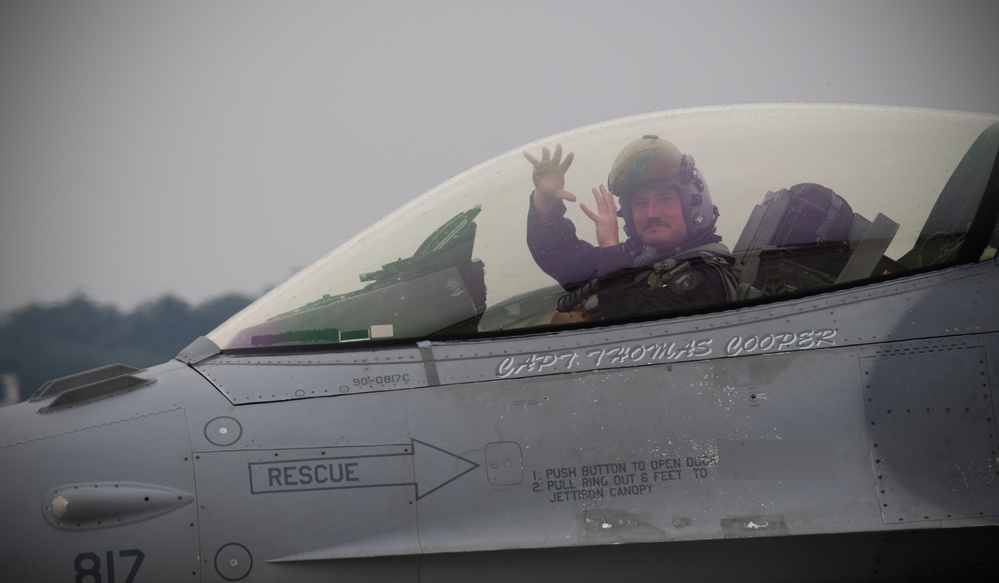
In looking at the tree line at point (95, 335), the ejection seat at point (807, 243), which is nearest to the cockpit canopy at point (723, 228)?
the ejection seat at point (807, 243)

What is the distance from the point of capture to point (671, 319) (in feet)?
17.5

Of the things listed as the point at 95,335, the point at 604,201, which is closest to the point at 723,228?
the point at 604,201

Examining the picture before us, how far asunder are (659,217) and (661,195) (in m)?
0.13

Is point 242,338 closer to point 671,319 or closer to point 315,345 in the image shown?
point 315,345

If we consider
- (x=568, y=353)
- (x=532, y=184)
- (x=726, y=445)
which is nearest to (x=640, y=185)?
(x=532, y=184)

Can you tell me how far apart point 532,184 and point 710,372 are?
1.43 m

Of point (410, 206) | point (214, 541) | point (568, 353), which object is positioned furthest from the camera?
point (410, 206)

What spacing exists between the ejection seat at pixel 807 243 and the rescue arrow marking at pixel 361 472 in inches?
70.8

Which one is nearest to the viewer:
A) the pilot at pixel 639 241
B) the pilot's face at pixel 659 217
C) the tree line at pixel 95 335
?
the pilot at pixel 639 241

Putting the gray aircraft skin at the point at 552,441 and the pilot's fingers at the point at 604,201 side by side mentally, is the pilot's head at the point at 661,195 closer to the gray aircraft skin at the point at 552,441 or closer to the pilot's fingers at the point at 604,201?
the pilot's fingers at the point at 604,201

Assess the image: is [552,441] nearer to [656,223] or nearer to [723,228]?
[656,223]

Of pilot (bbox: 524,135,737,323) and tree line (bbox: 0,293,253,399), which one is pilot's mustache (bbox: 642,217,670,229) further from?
tree line (bbox: 0,293,253,399)

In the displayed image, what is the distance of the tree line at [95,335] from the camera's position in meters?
19.2

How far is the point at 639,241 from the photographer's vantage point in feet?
18.2
